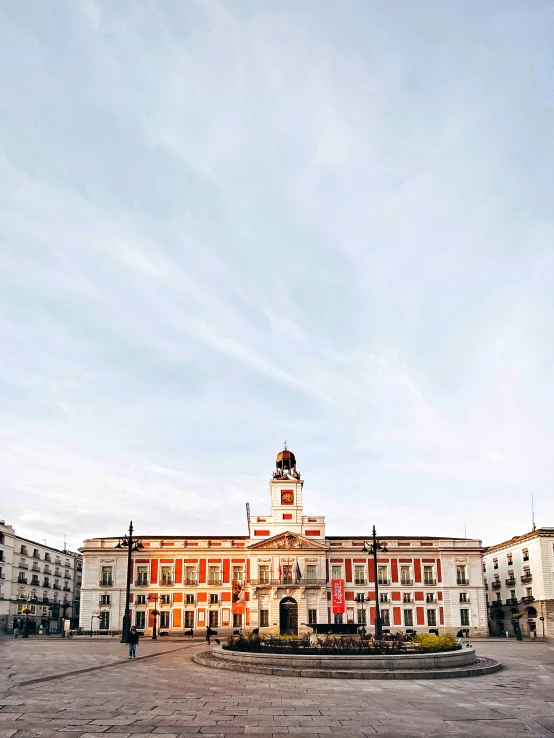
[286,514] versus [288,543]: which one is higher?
[286,514]

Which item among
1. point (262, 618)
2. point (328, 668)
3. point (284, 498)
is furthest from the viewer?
point (284, 498)

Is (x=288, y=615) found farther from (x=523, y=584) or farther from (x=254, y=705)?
(x=254, y=705)

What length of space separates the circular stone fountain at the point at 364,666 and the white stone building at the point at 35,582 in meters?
50.2

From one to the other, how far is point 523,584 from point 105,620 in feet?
144

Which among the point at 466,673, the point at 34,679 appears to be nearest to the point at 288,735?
the point at 34,679

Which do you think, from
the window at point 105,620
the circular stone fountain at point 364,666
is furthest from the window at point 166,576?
the circular stone fountain at point 364,666

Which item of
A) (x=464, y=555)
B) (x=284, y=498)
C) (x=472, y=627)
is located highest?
(x=284, y=498)

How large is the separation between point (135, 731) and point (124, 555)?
60798 millimetres

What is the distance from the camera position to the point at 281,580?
223ft

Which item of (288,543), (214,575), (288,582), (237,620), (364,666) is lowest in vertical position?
(237,620)

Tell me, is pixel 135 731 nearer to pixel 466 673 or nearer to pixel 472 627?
pixel 466 673

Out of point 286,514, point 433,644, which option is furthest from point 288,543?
point 433,644

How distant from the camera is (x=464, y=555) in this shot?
70875mm

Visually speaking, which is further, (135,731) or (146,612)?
(146,612)
